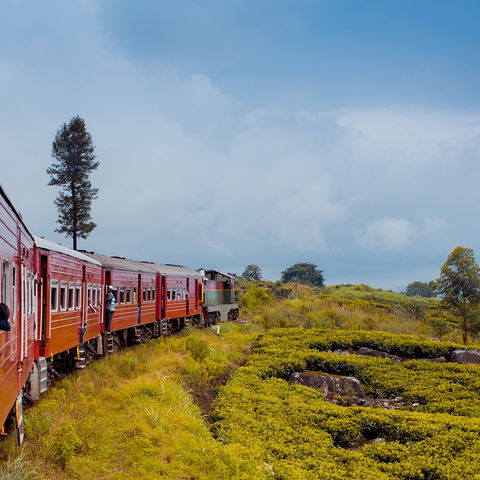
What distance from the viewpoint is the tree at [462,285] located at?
116 ft

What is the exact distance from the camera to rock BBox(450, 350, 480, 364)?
19.0m

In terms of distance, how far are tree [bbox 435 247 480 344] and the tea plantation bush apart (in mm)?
20055

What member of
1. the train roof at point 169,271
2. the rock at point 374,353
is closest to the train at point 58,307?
the train roof at point 169,271

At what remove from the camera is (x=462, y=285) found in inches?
1414

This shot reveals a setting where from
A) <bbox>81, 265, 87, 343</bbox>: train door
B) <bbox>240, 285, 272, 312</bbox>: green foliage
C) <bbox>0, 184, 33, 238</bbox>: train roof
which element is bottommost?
<bbox>240, 285, 272, 312</bbox>: green foliage

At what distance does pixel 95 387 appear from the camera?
1229 centimetres

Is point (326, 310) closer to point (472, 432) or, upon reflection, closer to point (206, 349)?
point (206, 349)

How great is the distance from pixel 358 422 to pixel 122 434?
5219 mm

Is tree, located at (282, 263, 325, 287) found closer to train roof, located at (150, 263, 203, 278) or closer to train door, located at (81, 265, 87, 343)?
train roof, located at (150, 263, 203, 278)

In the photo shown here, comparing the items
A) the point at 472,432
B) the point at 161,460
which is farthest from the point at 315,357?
the point at 161,460

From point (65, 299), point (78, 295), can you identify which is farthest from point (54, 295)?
point (78, 295)

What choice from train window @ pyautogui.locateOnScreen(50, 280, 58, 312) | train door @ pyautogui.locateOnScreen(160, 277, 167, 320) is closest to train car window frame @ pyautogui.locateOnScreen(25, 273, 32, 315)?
train window @ pyautogui.locateOnScreen(50, 280, 58, 312)

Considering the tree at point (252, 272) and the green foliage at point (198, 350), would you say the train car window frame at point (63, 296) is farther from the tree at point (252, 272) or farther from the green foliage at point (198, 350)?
the tree at point (252, 272)

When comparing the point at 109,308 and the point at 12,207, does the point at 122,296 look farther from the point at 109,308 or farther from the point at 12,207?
the point at 12,207
